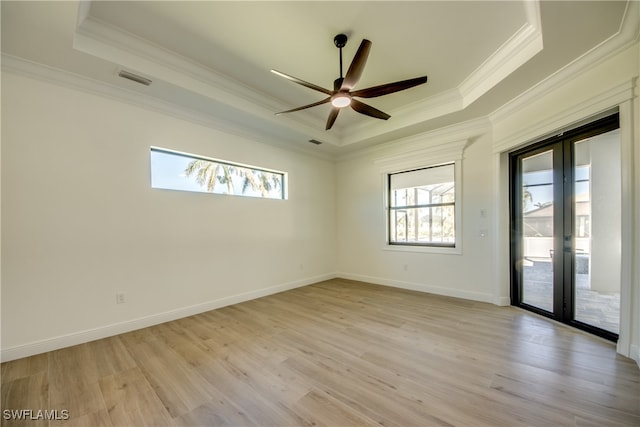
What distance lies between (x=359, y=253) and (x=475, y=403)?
3.78m

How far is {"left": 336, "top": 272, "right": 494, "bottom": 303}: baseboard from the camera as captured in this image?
12.8 ft

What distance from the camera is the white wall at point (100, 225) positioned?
94.1 inches

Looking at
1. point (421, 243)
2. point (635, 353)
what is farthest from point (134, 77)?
point (635, 353)

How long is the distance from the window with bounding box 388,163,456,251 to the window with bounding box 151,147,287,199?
7.56 ft

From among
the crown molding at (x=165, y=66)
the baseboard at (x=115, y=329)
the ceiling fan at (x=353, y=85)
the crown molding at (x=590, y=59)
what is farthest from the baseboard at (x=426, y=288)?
the crown molding at (x=165, y=66)

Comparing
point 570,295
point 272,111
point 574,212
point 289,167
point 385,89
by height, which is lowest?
point 570,295

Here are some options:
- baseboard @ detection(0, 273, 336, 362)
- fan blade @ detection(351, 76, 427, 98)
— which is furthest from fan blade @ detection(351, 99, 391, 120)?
baseboard @ detection(0, 273, 336, 362)

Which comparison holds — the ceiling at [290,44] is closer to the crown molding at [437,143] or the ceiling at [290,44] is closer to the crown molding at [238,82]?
the crown molding at [238,82]

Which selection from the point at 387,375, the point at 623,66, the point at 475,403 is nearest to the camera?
the point at 475,403

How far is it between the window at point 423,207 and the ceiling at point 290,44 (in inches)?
51.3

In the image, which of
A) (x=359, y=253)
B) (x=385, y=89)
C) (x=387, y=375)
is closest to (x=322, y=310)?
(x=387, y=375)

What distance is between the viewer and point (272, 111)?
3803 millimetres

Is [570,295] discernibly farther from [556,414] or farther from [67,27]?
[67,27]

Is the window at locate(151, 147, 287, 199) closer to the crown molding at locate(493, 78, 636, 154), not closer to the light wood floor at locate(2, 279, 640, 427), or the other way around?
the light wood floor at locate(2, 279, 640, 427)
